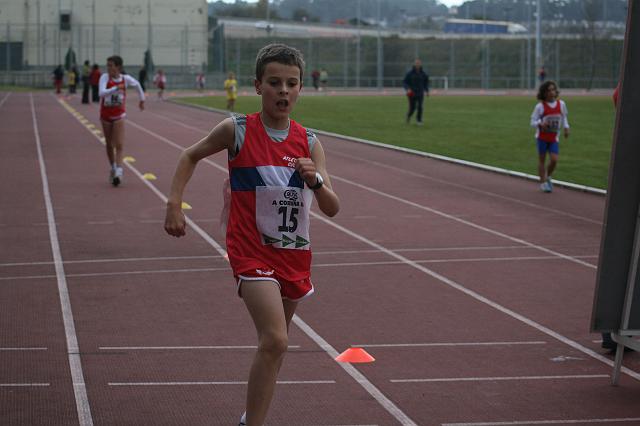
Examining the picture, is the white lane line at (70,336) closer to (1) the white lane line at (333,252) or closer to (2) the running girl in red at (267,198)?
(1) the white lane line at (333,252)

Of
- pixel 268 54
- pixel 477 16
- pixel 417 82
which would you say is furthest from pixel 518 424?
pixel 477 16

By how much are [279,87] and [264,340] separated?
1191 millimetres

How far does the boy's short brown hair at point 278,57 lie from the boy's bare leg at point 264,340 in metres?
1.03

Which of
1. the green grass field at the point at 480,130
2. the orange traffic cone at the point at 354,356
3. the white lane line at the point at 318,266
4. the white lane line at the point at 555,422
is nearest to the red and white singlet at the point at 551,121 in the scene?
the green grass field at the point at 480,130

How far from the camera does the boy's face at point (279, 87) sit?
5.32 meters

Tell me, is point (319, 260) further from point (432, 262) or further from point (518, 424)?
point (518, 424)

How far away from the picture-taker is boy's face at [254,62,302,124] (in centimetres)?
532

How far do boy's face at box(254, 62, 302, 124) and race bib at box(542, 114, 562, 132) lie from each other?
13036 millimetres

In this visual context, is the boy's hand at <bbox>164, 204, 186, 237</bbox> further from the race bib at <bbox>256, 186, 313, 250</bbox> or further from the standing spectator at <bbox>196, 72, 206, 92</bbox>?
the standing spectator at <bbox>196, 72, 206, 92</bbox>

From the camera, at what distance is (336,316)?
29.3ft

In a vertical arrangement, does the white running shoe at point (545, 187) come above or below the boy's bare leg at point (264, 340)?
below

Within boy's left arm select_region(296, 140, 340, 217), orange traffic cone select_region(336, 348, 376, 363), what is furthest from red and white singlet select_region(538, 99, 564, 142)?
boy's left arm select_region(296, 140, 340, 217)

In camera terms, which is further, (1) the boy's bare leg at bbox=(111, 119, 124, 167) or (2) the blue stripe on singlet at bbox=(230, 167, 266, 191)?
(1) the boy's bare leg at bbox=(111, 119, 124, 167)

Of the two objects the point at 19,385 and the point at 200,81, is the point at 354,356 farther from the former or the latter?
the point at 200,81
